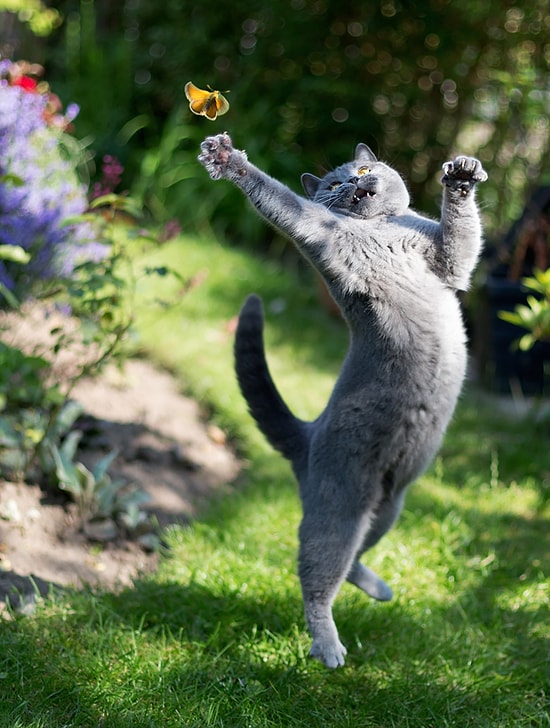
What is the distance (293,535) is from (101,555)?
0.64 m

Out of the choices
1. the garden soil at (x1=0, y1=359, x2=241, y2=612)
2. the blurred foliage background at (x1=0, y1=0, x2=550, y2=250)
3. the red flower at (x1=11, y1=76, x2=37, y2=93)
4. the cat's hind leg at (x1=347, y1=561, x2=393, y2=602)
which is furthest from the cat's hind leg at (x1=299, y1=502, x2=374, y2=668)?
the blurred foliage background at (x1=0, y1=0, x2=550, y2=250)

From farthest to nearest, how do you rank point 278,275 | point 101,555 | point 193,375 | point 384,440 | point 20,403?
point 278,275, point 193,375, point 20,403, point 101,555, point 384,440

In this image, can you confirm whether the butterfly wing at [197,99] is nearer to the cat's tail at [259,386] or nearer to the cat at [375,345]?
the cat at [375,345]

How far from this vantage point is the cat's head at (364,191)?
6.42ft

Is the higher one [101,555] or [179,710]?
[179,710]

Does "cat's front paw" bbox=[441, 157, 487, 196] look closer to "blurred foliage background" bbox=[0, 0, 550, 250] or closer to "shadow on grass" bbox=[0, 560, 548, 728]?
"shadow on grass" bbox=[0, 560, 548, 728]

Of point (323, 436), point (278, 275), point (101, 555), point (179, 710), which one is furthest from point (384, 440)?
point (278, 275)

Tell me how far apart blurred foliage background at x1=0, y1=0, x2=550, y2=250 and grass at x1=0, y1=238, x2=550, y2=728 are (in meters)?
2.61

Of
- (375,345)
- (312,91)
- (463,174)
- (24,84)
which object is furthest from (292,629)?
(312,91)

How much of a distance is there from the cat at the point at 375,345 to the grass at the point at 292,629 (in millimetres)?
201

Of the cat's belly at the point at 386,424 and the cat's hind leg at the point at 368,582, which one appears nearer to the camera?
the cat's belly at the point at 386,424

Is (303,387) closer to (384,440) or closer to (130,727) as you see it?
(384,440)

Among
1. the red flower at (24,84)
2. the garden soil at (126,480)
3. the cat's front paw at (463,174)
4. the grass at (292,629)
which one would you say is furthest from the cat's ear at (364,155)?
the red flower at (24,84)

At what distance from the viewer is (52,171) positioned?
330 centimetres
